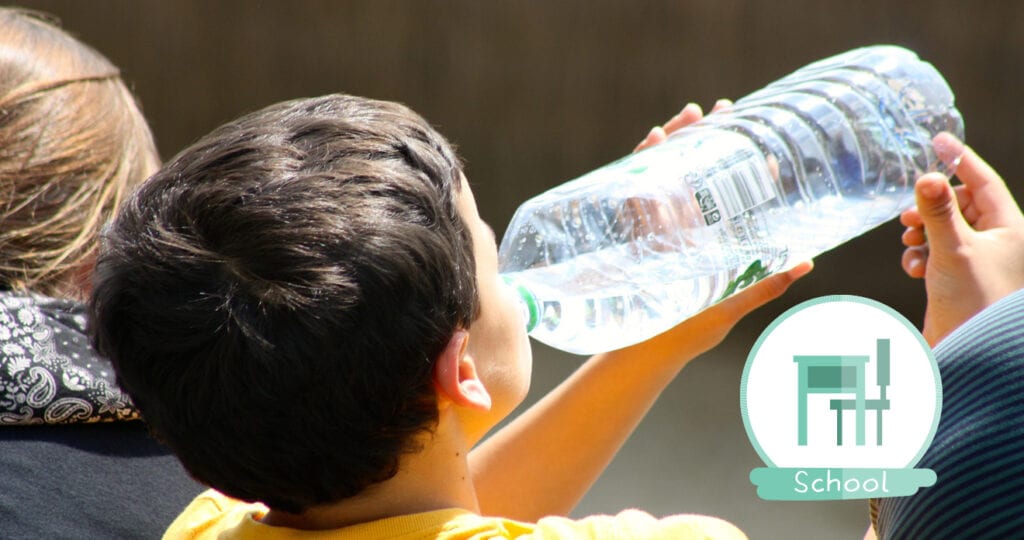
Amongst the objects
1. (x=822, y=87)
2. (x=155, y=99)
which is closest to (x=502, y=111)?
(x=155, y=99)

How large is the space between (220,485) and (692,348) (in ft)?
1.61

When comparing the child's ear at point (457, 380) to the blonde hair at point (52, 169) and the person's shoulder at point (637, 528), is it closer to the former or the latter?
the person's shoulder at point (637, 528)

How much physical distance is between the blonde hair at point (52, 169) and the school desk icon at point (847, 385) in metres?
0.63

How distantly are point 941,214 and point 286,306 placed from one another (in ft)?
2.01

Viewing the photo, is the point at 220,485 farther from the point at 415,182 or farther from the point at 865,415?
the point at 865,415

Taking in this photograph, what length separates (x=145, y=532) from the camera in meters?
0.89

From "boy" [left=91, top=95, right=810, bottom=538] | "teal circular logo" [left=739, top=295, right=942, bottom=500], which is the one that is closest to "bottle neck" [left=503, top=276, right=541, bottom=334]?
"boy" [left=91, top=95, right=810, bottom=538]

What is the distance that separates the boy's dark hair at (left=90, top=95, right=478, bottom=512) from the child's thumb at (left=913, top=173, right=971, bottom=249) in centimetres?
48

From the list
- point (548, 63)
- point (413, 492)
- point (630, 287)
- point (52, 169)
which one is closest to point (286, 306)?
point (413, 492)

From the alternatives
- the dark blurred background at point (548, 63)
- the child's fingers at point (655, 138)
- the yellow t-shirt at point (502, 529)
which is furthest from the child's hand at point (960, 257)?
the dark blurred background at point (548, 63)

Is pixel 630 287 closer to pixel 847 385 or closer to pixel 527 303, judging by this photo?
pixel 527 303

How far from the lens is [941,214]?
97 centimetres

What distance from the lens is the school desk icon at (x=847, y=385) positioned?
625 mm

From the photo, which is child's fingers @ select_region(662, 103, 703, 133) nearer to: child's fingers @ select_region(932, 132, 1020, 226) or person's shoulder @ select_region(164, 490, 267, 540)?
child's fingers @ select_region(932, 132, 1020, 226)
